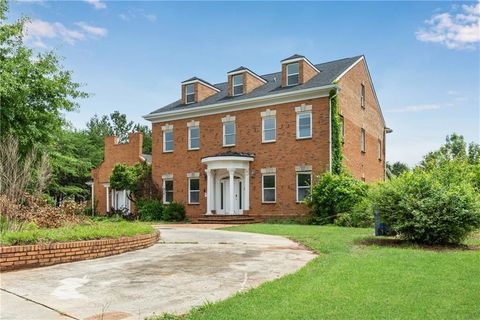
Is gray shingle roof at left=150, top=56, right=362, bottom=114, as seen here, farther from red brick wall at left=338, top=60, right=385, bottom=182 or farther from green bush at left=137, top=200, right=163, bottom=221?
green bush at left=137, top=200, right=163, bottom=221

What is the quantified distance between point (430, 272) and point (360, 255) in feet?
6.78

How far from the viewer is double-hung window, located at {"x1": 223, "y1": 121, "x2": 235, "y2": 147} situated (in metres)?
25.0

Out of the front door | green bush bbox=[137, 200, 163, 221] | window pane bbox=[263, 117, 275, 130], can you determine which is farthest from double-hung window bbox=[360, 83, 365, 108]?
green bush bbox=[137, 200, 163, 221]

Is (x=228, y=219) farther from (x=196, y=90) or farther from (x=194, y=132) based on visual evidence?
(x=196, y=90)

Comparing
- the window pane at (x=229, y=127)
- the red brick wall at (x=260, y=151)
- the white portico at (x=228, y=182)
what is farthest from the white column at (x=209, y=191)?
the window pane at (x=229, y=127)

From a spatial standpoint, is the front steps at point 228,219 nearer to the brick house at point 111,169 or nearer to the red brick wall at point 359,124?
the red brick wall at point 359,124

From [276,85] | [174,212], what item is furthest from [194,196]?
[276,85]

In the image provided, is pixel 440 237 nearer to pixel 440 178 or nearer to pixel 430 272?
pixel 440 178

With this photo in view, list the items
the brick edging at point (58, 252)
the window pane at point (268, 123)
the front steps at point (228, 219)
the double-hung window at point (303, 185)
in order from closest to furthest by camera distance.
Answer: the brick edging at point (58, 252)
the double-hung window at point (303, 185)
the front steps at point (228, 219)
the window pane at point (268, 123)

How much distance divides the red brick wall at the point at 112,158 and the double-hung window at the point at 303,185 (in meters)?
14.1

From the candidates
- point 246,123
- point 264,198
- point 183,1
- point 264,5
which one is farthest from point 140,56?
point 264,198

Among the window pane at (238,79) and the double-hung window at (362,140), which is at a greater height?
the window pane at (238,79)

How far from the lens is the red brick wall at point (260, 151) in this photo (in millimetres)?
22047

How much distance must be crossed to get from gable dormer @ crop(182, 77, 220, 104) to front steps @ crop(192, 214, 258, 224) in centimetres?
807
